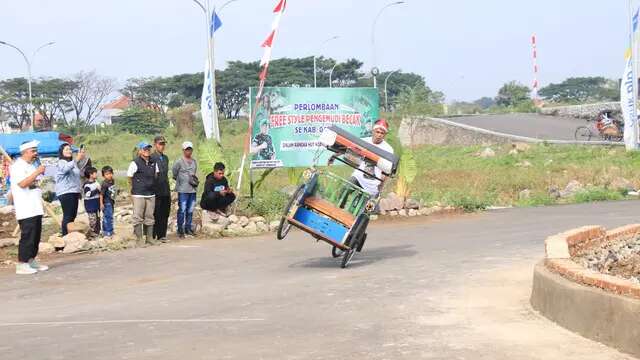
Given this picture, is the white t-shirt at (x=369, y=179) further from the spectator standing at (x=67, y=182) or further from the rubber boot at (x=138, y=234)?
the spectator standing at (x=67, y=182)

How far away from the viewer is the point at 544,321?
698 centimetres

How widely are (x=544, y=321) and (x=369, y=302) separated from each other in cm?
184

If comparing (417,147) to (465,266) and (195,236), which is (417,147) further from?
(465,266)

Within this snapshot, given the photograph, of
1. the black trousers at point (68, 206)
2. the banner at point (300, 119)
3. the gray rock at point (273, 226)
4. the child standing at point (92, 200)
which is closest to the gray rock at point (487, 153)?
the banner at point (300, 119)

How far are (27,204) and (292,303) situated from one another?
191 inches

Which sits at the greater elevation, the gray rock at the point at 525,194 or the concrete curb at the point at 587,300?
the concrete curb at the point at 587,300

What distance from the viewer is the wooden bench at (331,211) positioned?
1042 centimetres

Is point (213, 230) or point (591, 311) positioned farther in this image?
point (213, 230)

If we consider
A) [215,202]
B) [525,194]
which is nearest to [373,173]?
[215,202]

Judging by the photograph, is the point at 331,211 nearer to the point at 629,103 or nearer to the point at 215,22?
the point at 215,22

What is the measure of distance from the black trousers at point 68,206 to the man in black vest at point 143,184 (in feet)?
3.44

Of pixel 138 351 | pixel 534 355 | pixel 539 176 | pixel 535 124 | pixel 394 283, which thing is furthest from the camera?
pixel 535 124

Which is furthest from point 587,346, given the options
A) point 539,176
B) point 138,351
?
point 539,176

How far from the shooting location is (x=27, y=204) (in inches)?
452
